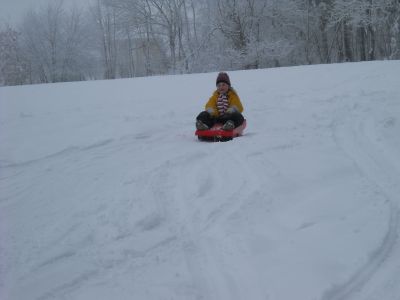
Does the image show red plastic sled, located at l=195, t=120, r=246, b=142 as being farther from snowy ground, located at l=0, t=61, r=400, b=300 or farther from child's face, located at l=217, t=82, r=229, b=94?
child's face, located at l=217, t=82, r=229, b=94

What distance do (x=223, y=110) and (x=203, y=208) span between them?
9.17 feet

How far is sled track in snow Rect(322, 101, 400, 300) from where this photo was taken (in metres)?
2.03

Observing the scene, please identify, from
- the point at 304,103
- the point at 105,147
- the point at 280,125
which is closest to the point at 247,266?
the point at 105,147

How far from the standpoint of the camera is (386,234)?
249 centimetres

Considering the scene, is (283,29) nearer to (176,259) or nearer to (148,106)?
(148,106)

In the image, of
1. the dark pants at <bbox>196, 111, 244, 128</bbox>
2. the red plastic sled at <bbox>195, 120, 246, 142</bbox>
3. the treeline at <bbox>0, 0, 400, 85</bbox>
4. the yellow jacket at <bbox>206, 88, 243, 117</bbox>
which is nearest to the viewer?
the red plastic sled at <bbox>195, 120, 246, 142</bbox>

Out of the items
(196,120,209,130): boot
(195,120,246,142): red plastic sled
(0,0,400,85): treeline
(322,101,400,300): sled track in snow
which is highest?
(0,0,400,85): treeline

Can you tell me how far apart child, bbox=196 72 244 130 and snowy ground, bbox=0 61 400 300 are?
11.6 inches

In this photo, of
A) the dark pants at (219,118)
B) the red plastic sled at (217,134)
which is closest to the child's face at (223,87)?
the dark pants at (219,118)

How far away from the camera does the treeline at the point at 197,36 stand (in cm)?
2253

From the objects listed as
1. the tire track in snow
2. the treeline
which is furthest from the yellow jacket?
the treeline

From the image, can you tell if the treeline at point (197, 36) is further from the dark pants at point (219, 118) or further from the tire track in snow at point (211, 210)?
the tire track in snow at point (211, 210)

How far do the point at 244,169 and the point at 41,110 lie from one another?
15.9ft

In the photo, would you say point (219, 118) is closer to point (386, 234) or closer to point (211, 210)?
point (211, 210)
